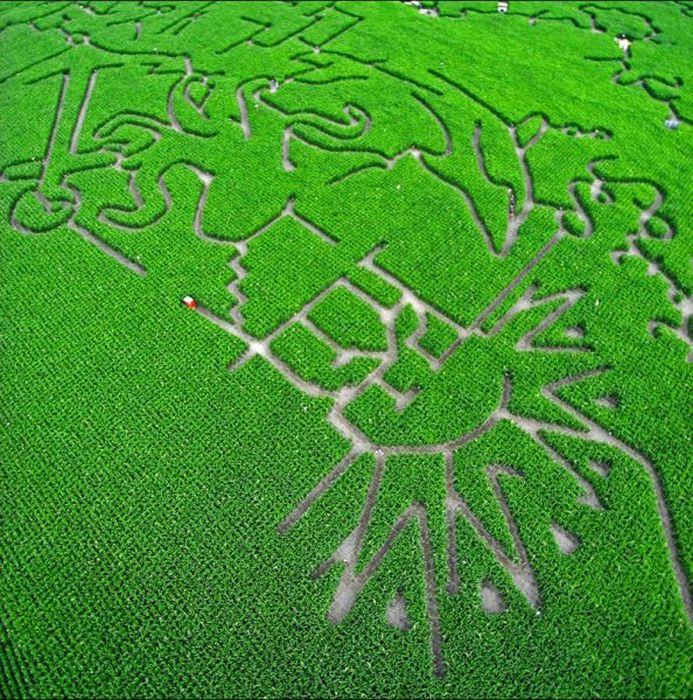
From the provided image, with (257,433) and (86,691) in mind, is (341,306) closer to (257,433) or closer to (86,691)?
(257,433)

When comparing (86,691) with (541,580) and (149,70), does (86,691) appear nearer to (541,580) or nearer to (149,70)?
(541,580)

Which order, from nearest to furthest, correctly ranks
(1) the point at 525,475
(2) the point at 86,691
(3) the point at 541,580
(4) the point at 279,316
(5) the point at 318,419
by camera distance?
(2) the point at 86,691
(3) the point at 541,580
(1) the point at 525,475
(5) the point at 318,419
(4) the point at 279,316

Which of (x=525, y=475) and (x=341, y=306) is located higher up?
(x=341, y=306)

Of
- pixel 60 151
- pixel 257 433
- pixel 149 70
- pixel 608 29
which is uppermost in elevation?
pixel 608 29

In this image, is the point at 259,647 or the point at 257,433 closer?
the point at 259,647

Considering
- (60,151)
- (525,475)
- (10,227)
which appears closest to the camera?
(525,475)

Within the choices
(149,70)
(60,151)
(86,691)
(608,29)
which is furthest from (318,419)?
(608,29)
